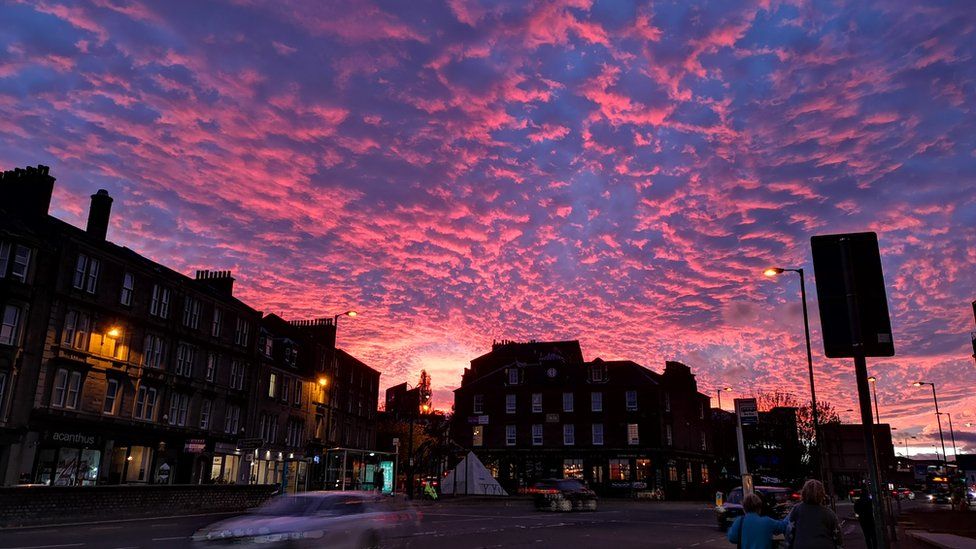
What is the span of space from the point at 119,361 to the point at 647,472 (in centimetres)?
5203

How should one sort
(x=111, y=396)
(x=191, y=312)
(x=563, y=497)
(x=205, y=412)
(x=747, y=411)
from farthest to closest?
(x=205, y=412) → (x=191, y=312) → (x=563, y=497) → (x=111, y=396) → (x=747, y=411)

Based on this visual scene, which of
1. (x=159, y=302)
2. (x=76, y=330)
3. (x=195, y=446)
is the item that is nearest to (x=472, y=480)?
(x=195, y=446)

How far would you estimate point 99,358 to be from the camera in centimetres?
3638

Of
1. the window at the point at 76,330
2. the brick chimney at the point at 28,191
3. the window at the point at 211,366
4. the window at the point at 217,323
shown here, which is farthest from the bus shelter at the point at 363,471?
the brick chimney at the point at 28,191

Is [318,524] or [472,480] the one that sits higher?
[318,524]

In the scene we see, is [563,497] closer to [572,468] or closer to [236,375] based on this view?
[236,375]

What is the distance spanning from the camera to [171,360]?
139 feet

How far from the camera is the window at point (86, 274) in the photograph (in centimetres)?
3528

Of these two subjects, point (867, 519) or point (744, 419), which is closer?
point (867, 519)

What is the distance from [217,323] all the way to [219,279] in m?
4.99

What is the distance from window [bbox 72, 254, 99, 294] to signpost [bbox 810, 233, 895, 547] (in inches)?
1463

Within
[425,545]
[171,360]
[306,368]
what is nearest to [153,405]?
[171,360]

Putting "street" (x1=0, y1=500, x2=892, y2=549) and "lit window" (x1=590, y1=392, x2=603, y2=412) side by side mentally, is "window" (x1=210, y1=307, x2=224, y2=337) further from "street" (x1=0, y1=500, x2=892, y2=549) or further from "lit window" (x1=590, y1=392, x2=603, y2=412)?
"lit window" (x1=590, y1=392, x2=603, y2=412)

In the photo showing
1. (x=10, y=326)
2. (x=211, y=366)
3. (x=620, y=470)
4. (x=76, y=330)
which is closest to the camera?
(x=10, y=326)
